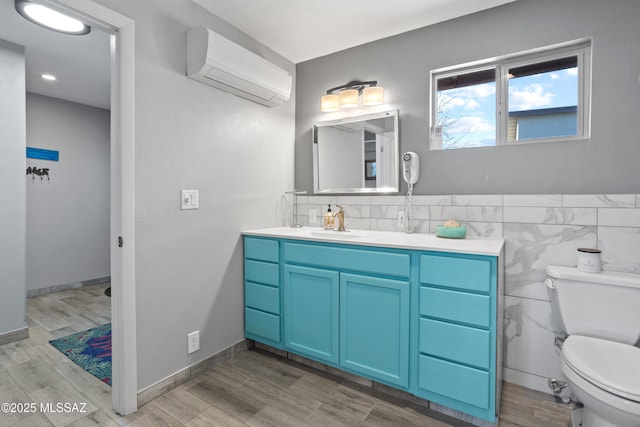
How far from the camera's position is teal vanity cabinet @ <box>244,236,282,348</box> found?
221cm

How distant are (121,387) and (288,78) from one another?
89.7 inches

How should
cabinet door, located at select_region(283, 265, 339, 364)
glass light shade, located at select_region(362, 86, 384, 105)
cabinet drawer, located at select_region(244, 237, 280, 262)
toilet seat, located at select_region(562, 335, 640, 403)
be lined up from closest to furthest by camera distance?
toilet seat, located at select_region(562, 335, 640, 403) → cabinet door, located at select_region(283, 265, 339, 364) → cabinet drawer, located at select_region(244, 237, 280, 262) → glass light shade, located at select_region(362, 86, 384, 105)

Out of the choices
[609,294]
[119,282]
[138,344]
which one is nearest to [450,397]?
[609,294]

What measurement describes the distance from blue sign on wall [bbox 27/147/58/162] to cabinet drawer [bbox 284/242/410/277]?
348 centimetres

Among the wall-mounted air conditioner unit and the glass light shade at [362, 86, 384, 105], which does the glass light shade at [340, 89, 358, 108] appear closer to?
the glass light shade at [362, 86, 384, 105]

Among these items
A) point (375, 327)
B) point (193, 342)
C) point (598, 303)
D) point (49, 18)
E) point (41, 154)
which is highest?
point (49, 18)

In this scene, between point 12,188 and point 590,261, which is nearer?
point 590,261

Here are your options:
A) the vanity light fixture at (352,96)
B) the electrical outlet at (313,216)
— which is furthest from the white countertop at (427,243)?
the vanity light fixture at (352,96)

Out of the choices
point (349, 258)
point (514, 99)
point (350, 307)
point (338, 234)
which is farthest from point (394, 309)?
point (514, 99)

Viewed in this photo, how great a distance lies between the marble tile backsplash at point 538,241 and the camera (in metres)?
1.67

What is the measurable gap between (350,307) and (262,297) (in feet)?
2.41

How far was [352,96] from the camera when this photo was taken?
8.12 feet

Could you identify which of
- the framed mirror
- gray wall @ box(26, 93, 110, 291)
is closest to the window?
the framed mirror

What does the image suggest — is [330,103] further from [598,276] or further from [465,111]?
[598,276]
